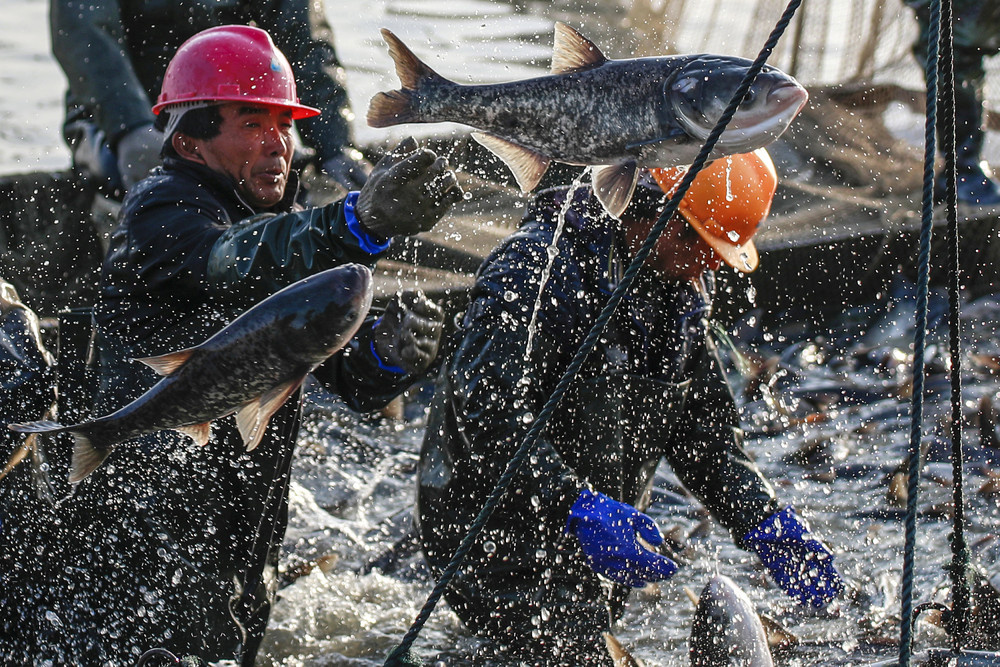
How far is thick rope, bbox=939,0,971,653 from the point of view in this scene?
2789 mm

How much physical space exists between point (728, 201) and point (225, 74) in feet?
5.38

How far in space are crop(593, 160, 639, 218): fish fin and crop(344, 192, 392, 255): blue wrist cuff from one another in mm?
587

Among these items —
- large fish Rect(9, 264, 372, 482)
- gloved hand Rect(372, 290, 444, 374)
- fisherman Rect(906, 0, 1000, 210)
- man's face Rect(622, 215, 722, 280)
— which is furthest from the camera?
fisherman Rect(906, 0, 1000, 210)

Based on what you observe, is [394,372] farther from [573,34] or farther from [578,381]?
[573,34]

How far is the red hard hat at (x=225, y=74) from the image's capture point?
324cm

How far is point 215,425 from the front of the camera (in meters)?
3.20

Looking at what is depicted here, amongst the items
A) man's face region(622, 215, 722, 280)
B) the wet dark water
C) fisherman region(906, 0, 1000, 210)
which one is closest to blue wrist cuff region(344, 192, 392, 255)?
man's face region(622, 215, 722, 280)

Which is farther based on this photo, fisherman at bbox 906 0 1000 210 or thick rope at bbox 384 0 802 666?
fisherman at bbox 906 0 1000 210

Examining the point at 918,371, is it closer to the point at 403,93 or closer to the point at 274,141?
the point at 403,93

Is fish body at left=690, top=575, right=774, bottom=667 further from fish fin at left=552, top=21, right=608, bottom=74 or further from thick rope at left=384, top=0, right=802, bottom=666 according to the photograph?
fish fin at left=552, top=21, right=608, bottom=74

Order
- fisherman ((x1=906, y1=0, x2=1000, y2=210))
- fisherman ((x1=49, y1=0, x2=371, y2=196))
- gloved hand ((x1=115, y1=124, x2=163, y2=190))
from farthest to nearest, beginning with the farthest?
fisherman ((x1=906, y1=0, x2=1000, y2=210)) < fisherman ((x1=49, y1=0, x2=371, y2=196)) < gloved hand ((x1=115, y1=124, x2=163, y2=190))

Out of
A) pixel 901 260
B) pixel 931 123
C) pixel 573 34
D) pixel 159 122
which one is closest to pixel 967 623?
pixel 931 123

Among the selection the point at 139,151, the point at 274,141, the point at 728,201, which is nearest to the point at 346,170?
the point at 139,151

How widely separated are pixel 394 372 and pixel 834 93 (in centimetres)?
676
